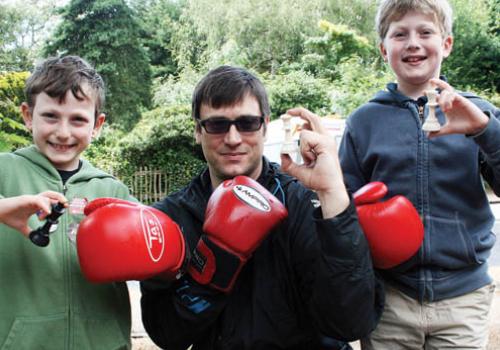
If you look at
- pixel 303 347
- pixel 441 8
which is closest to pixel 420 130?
pixel 441 8

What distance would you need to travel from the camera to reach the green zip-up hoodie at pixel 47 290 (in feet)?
6.23

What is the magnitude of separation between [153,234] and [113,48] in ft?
78.0

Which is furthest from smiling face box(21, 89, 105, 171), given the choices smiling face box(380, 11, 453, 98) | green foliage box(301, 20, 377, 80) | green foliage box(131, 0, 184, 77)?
green foliage box(131, 0, 184, 77)

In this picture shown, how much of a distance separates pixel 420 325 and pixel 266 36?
2250cm

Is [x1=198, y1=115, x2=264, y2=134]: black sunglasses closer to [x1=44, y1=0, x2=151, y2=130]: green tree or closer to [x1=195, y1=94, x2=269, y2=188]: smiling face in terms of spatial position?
[x1=195, y1=94, x2=269, y2=188]: smiling face

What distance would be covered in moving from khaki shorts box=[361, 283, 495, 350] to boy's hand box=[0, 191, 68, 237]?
1398mm

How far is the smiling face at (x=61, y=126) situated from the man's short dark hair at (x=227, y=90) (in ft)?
1.50

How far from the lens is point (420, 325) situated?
2.11 m

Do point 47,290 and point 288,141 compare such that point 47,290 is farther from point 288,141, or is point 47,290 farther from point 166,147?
point 166,147

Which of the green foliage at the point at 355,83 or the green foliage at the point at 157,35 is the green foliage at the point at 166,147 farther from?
the green foliage at the point at 157,35

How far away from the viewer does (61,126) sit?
203 centimetres

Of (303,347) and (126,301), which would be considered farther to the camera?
(126,301)

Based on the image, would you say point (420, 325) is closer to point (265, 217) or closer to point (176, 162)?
point (265, 217)

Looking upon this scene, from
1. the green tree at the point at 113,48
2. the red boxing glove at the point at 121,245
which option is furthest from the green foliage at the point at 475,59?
the red boxing glove at the point at 121,245
